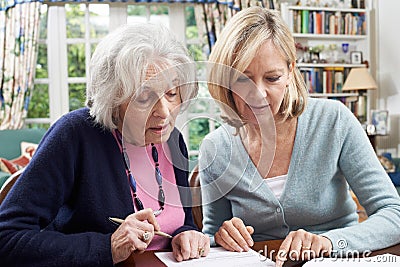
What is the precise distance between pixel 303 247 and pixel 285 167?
37 centimetres

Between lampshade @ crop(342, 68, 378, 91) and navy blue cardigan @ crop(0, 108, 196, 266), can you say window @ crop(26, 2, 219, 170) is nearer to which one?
lampshade @ crop(342, 68, 378, 91)

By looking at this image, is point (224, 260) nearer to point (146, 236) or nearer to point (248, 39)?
point (146, 236)

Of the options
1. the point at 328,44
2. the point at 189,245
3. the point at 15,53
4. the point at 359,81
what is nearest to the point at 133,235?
the point at 189,245

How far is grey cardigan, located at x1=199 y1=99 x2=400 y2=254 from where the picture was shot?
4.65ft

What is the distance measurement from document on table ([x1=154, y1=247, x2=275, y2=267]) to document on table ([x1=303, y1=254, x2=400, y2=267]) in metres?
0.09

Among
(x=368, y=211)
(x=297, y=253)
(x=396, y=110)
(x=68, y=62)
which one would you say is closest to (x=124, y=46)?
(x=297, y=253)

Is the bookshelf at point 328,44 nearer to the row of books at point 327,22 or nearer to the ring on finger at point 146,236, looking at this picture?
the row of books at point 327,22

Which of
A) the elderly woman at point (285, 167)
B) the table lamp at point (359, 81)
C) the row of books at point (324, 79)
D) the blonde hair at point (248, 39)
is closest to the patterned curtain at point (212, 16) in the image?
the row of books at point (324, 79)

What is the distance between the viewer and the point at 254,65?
1.32 m

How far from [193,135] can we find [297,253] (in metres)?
0.32

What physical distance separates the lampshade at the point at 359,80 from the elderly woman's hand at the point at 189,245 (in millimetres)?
4529

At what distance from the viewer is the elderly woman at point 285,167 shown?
4.17ft

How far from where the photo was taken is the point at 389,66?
5.86 metres

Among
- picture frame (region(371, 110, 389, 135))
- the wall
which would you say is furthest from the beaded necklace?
the wall
